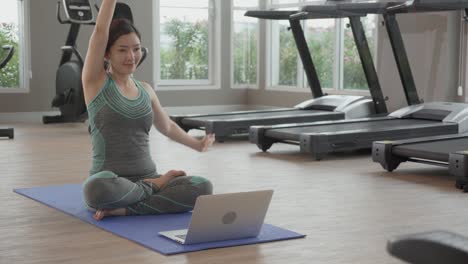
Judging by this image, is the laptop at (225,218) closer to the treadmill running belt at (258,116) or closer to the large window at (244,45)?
the treadmill running belt at (258,116)

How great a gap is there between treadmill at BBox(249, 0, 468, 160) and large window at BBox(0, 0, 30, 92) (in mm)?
3568

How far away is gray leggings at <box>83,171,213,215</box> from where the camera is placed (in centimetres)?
350

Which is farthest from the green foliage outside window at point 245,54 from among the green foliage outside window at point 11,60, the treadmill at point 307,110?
the green foliage outside window at point 11,60

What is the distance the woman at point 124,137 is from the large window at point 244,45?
Result: 7.04 metres

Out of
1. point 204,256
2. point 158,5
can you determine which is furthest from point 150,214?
point 158,5

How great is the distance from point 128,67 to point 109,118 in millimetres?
248

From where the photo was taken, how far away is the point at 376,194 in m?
4.45

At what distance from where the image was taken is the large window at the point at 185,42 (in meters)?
10.3

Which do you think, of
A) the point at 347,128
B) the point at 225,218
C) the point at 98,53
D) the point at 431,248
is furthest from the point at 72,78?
the point at 431,248

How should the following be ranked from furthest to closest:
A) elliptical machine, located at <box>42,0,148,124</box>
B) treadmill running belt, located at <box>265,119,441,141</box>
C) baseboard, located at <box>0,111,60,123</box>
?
1. baseboard, located at <box>0,111,60,123</box>
2. elliptical machine, located at <box>42,0,148,124</box>
3. treadmill running belt, located at <box>265,119,441,141</box>

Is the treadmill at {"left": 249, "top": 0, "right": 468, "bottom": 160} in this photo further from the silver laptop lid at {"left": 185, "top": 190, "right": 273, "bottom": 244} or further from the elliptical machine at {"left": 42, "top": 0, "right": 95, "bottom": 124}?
the silver laptop lid at {"left": 185, "top": 190, "right": 273, "bottom": 244}

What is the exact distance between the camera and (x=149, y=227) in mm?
3426

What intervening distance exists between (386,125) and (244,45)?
14.6 ft

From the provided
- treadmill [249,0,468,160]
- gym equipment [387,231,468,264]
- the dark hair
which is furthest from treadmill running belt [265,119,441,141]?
gym equipment [387,231,468,264]
